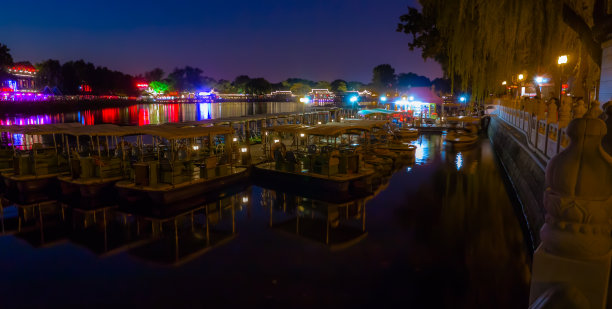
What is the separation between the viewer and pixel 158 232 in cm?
1295

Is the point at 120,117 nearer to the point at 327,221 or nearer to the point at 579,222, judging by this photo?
the point at 327,221

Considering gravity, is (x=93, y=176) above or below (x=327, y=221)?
above

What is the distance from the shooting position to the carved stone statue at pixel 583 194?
2354mm

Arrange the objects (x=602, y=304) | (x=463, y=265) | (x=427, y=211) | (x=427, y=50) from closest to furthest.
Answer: (x=602, y=304) < (x=463, y=265) < (x=427, y=211) < (x=427, y=50)

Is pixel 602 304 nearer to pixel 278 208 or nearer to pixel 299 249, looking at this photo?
pixel 299 249

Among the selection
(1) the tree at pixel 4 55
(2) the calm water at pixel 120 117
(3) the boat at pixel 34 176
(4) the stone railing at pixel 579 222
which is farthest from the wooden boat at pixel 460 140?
(1) the tree at pixel 4 55

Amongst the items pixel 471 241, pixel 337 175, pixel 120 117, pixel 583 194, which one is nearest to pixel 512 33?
pixel 471 241

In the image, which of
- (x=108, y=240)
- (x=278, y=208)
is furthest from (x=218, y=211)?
(x=108, y=240)

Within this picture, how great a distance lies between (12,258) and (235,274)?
22.6 feet

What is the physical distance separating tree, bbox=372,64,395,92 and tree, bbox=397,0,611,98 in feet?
504

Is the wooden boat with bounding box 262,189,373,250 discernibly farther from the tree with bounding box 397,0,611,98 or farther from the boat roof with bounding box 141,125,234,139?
the tree with bounding box 397,0,611,98

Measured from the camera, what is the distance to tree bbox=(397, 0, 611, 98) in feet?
35.7

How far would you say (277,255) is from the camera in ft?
36.0

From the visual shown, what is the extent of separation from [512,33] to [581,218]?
1042 centimetres
